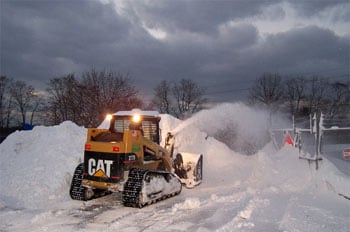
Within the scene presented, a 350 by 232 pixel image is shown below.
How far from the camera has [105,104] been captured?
35.1 m

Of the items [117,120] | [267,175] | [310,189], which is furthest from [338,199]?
[117,120]

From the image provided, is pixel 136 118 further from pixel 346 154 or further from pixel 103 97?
pixel 103 97

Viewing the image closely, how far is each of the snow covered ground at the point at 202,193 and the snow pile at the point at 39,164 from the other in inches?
1.1

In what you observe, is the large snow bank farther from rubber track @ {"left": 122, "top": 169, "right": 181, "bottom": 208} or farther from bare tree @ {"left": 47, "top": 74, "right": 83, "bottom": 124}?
bare tree @ {"left": 47, "top": 74, "right": 83, "bottom": 124}

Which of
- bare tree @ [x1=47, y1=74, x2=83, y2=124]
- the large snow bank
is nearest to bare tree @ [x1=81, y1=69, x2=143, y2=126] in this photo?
bare tree @ [x1=47, y1=74, x2=83, y2=124]

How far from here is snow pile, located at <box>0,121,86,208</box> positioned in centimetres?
939

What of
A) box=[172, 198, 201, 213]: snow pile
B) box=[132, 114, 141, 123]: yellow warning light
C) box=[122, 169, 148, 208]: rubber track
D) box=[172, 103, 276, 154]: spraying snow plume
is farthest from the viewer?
box=[172, 103, 276, 154]: spraying snow plume

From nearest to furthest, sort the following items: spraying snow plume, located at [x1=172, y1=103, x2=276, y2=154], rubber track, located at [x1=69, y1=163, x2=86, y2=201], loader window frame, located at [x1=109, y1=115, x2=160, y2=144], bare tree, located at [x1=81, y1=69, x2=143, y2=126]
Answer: rubber track, located at [x1=69, y1=163, x2=86, y2=201], loader window frame, located at [x1=109, y1=115, x2=160, y2=144], spraying snow plume, located at [x1=172, y1=103, x2=276, y2=154], bare tree, located at [x1=81, y1=69, x2=143, y2=126]

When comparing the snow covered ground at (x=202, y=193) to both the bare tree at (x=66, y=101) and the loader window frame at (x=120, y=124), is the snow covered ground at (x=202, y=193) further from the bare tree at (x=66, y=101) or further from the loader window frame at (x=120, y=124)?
the bare tree at (x=66, y=101)

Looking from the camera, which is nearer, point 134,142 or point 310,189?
point 134,142

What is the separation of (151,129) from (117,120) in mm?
997

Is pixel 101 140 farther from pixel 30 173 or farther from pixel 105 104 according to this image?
pixel 105 104

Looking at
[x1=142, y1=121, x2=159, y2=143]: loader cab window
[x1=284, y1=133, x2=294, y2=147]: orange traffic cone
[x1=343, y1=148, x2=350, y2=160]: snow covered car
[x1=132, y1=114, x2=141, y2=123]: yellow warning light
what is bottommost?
[x1=343, y1=148, x2=350, y2=160]: snow covered car

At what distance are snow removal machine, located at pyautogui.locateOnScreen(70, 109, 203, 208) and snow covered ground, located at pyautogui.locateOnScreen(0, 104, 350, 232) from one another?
329 mm
